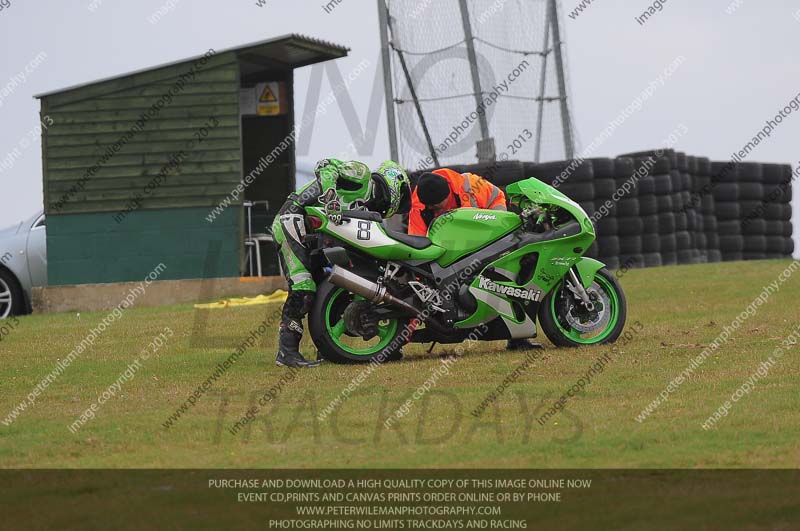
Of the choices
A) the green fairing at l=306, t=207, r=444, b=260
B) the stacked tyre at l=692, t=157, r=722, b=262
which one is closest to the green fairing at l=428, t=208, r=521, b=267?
the green fairing at l=306, t=207, r=444, b=260

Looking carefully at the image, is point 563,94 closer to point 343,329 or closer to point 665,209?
point 665,209

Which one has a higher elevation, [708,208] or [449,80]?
[449,80]

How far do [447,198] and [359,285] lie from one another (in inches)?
54.9

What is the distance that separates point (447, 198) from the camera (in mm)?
11367

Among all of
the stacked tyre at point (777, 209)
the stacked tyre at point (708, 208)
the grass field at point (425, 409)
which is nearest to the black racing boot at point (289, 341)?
the grass field at point (425, 409)

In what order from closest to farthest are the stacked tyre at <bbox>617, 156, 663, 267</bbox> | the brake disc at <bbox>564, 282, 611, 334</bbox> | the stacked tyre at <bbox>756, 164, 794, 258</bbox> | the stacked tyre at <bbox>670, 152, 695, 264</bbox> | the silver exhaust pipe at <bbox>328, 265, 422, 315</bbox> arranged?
the silver exhaust pipe at <bbox>328, 265, 422, 315</bbox>, the brake disc at <bbox>564, 282, 611, 334</bbox>, the stacked tyre at <bbox>617, 156, 663, 267</bbox>, the stacked tyre at <bbox>670, 152, 695, 264</bbox>, the stacked tyre at <bbox>756, 164, 794, 258</bbox>

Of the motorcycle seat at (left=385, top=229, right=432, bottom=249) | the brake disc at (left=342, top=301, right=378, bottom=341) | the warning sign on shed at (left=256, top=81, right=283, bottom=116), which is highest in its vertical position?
the warning sign on shed at (left=256, top=81, right=283, bottom=116)

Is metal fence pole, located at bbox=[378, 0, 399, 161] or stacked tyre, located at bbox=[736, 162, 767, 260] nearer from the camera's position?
metal fence pole, located at bbox=[378, 0, 399, 161]

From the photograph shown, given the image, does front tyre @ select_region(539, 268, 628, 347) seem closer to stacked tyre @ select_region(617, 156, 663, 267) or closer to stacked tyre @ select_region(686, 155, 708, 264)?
stacked tyre @ select_region(617, 156, 663, 267)

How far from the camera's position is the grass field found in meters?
6.85

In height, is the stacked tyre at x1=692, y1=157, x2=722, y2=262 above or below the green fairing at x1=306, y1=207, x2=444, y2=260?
below

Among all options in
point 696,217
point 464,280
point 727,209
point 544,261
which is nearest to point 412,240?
point 464,280

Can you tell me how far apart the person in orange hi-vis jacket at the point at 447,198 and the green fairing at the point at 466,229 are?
272 mm

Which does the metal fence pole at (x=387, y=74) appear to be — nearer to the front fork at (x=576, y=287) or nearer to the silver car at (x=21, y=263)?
the silver car at (x=21, y=263)
